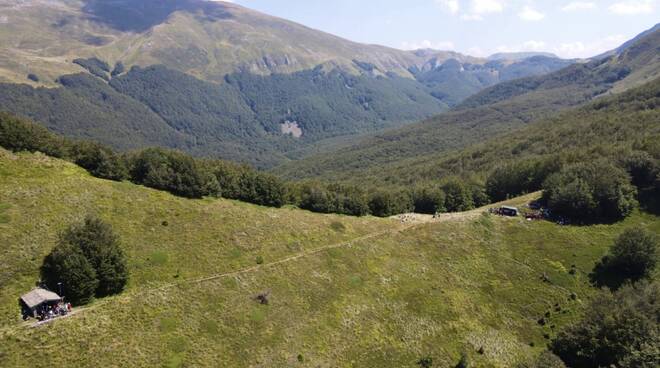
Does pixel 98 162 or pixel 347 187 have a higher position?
pixel 98 162

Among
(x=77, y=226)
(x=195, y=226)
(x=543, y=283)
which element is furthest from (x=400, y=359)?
(x=77, y=226)

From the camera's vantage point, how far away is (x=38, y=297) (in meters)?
51.9

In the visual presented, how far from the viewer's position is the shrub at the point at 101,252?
58.6 metres

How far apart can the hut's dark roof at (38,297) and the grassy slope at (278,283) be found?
6.16 ft

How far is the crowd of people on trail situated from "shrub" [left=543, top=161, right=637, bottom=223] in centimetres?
10783

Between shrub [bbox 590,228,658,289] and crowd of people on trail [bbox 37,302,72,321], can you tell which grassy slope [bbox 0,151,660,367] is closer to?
crowd of people on trail [bbox 37,302,72,321]

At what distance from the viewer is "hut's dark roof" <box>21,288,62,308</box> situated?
51.2 meters

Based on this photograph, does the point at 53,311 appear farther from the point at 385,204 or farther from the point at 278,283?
the point at 385,204

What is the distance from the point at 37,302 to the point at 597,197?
118059mm

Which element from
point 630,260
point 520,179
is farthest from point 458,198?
point 630,260

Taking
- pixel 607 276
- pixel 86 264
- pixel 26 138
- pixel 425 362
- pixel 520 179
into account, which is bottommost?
pixel 425 362

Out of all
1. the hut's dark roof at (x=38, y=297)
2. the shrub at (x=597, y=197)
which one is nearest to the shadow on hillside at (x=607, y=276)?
the shrub at (x=597, y=197)

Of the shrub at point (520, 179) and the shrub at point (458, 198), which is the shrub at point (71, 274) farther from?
the shrub at point (520, 179)

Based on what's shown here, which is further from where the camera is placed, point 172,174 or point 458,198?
point 458,198
